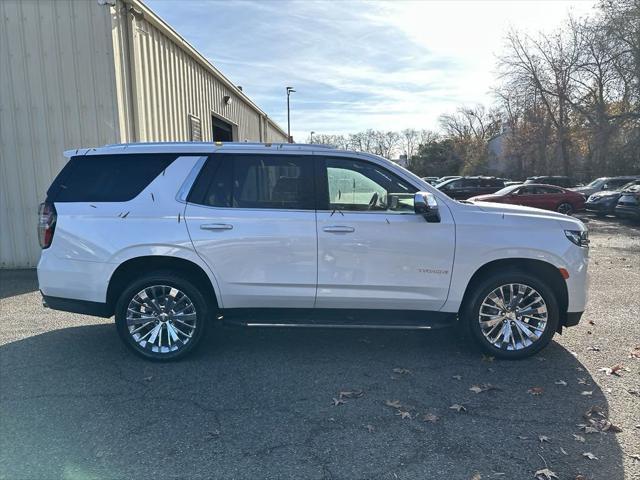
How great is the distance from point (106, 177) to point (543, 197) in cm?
1858

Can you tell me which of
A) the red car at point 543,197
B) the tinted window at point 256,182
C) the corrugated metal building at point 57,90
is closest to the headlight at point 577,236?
the tinted window at point 256,182

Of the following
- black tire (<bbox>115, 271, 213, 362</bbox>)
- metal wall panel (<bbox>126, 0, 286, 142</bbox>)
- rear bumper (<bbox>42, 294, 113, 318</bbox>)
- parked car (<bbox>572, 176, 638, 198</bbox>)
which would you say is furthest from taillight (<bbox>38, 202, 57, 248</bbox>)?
parked car (<bbox>572, 176, 638, 198</bbox>)

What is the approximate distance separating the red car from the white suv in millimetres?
15272

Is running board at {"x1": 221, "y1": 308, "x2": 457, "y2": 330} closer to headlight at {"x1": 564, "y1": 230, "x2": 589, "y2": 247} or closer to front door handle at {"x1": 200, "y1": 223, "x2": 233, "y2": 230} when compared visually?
front door handle at {"x1": 200, "y1": 223, "x2": 233, "y2": 230}

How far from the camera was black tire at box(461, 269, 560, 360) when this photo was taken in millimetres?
4500

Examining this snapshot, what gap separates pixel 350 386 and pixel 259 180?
208cm

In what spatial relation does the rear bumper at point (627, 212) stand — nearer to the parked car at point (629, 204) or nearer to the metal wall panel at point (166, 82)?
the parked car at point (629, 204)

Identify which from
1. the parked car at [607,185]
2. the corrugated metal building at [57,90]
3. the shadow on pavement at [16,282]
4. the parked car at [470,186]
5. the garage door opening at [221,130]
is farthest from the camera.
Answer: the parked car at [470,186]

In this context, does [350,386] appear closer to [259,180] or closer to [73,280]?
[259,180]

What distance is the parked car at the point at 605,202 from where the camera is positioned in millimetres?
19266

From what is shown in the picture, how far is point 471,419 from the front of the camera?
139 inches

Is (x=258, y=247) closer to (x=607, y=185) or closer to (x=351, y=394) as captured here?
(x=351, y=394)

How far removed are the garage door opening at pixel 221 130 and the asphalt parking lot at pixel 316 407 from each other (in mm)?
10991

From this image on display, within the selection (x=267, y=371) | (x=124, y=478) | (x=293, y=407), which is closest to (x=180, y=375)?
(x=267, y=371)
